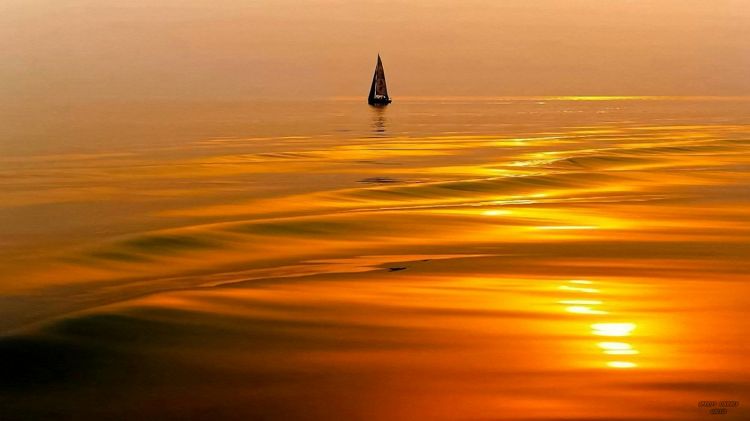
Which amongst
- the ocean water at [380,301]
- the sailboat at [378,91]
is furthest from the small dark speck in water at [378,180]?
the sailboat at [378,91]

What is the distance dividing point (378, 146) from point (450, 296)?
50972mm

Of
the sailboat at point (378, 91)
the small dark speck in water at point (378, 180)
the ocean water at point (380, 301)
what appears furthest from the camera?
the sailboat at point (378, 91)

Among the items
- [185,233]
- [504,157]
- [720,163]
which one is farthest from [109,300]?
[504,157]

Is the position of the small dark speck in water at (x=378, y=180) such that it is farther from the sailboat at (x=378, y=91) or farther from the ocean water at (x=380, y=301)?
the sailboat at (x=378, y=91)

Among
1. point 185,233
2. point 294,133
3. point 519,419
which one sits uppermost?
point 294,133

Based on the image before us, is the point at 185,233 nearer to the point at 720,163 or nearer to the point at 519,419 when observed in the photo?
the point at 519,419

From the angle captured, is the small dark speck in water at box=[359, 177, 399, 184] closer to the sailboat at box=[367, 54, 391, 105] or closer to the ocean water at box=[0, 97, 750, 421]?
the ocean water at box=[0, 97, 750, 421]

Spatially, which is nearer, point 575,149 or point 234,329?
point 234,329

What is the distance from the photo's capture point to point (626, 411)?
1128 centimetres

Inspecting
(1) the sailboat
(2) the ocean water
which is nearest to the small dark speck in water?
(2) the ocean water

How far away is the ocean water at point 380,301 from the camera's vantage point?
1203cm

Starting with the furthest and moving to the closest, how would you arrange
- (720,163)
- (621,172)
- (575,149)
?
1. (575,149)
2. (720,163)
3. (621,172)

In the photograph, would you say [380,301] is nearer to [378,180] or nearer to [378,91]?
[378,180]

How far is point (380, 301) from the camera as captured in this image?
17.1m
